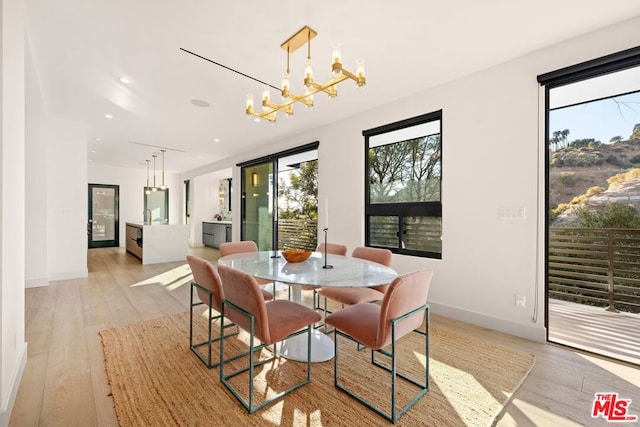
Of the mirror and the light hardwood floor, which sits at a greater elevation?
the mirror

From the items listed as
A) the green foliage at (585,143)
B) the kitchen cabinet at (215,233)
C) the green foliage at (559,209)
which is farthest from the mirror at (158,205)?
the green foliage at (585,143)

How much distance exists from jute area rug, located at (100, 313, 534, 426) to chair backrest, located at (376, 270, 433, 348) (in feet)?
1.58

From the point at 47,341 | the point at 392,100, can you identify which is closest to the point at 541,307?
the point at 392,100

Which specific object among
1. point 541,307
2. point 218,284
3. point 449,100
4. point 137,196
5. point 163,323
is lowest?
point 163,323

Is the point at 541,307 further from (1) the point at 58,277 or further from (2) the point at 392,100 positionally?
(1) the point at 58,277

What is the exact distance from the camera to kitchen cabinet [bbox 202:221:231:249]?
8648 mm

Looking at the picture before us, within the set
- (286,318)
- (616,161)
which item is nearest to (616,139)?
(616,161)

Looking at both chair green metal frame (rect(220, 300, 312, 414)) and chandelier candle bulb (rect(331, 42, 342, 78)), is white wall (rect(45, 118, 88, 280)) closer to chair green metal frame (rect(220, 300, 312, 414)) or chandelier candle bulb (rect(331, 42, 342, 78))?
chair green metal frame (rect(220, 300, 312, 414))

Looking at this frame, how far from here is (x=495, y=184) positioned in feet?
9.43

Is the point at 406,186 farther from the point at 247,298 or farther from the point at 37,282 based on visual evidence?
the point at 37,282

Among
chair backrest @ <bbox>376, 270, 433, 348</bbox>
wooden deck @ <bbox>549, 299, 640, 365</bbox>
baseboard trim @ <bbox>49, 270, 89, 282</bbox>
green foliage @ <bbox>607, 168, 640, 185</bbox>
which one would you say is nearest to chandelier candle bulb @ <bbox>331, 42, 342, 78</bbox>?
chair backrest @ <bbox>376, 270, 433, 348</bbox>

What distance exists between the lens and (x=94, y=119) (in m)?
4.61

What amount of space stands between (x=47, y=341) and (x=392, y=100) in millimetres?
4407

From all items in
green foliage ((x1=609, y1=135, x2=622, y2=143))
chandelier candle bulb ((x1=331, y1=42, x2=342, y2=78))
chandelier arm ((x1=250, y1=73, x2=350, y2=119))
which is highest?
chandelier candle bulb ((x1=331, y1=42, x2=342, y2=78))
